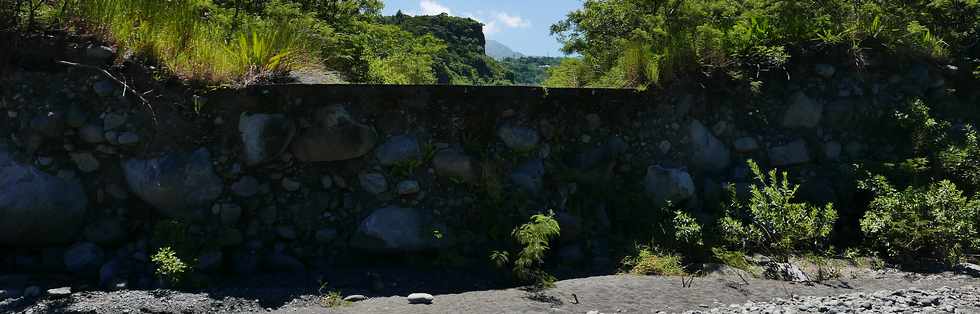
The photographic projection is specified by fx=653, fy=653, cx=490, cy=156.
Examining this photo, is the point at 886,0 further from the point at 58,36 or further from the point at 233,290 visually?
the point at 58,36

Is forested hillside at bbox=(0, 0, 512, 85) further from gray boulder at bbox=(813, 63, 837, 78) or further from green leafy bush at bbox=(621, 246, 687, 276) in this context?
gray boulder at bbox=(813, 63, 837, 78)

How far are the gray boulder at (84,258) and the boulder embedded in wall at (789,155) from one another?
6113mm

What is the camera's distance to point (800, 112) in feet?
22.5

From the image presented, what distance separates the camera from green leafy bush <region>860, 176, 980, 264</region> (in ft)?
17.8

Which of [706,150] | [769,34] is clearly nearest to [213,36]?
[706,150]

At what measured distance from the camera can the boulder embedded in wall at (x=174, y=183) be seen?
4.82m

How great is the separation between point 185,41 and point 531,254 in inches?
130

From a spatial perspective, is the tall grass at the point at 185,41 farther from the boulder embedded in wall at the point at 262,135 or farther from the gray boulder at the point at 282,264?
the gray boulder at the point at 282,264

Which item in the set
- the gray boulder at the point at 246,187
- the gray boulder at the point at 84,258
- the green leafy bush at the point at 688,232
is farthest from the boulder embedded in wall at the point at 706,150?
the gray boulder at the point at 84,258

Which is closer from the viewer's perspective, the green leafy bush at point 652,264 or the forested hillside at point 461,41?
the green leafy bush at point 652,264

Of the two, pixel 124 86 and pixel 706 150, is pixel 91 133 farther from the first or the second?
pixel 706 150

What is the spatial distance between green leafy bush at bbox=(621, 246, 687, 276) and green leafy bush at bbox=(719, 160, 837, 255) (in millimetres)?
674

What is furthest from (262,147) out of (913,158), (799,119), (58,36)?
(913,158)

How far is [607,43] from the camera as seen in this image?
368 inches
